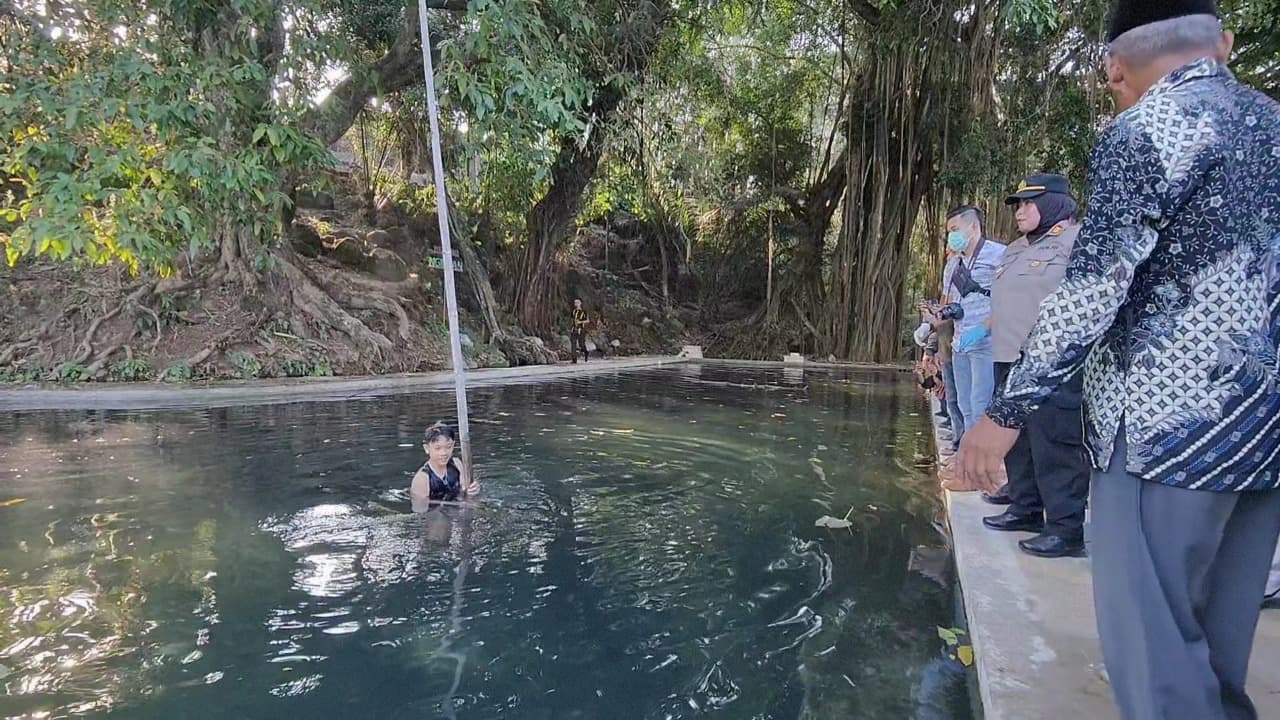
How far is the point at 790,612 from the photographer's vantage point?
290cm

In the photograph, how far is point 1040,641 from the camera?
6.89 ft

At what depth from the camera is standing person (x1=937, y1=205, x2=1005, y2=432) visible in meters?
4.12

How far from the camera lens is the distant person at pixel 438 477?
436 cm

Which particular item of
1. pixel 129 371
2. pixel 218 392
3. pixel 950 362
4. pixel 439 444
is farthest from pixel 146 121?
pixel 129 371

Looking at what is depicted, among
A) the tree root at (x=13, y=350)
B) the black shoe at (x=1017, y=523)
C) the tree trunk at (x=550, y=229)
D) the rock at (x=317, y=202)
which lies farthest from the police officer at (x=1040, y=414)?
the rock at (x=317, y=202)

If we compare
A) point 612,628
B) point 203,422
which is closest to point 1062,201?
point 612,628

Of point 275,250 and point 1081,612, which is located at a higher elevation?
point 275,250

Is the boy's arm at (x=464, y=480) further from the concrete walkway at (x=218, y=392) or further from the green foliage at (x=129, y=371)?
the green foliage at (x=129, y=371)

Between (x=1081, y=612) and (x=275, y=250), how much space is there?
10.8 m

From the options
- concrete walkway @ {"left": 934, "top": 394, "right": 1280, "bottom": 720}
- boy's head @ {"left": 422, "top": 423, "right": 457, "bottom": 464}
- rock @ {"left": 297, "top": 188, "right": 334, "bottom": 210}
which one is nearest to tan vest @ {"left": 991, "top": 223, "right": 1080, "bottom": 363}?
concrete walkway @ {"left": 934, "top": 394, "right": 1280, "bottom": 720}

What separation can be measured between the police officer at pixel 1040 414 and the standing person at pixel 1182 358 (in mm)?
1640

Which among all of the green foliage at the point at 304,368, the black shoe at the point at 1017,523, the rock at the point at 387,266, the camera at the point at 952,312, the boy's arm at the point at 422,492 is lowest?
the boy's arm at the point at 422,492

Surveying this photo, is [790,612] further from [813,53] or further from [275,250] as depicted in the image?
[813,53]

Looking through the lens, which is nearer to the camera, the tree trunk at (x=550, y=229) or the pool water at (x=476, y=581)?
the pool water at (x=476, y=581)
